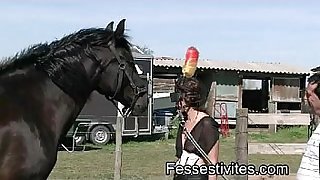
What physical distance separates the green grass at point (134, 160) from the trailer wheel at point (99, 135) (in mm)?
259

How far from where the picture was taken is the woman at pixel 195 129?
422 cm

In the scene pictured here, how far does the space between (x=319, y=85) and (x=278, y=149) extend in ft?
16.2

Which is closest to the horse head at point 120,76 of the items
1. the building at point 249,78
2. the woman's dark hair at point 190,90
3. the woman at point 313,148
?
the woman's dark hair at point 190,90

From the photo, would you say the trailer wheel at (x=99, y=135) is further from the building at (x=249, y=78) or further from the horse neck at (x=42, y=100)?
the horse neck at (x=42, y=100)

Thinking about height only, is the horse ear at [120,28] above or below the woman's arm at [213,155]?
above

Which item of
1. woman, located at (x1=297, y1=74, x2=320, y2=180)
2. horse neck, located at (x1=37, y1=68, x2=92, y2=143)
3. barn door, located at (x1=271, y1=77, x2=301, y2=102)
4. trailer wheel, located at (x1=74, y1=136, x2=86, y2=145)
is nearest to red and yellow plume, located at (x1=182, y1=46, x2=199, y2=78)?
horse neck, located at (x1=37, y1=68, x2=92, y2=143)

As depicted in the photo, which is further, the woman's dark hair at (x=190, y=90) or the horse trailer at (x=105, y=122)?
the horse trailer at (x=105, y=122)

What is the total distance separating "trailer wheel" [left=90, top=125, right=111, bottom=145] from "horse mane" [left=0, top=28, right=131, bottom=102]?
43.4 feet

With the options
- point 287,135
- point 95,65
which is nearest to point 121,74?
point 95,65

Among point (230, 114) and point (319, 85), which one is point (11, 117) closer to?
point (319, 85)

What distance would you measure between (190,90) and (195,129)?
0.94ft

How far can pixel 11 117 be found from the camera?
14.7ft

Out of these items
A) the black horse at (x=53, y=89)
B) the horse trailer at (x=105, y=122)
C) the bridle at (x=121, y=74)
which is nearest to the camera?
the black horse at (x=53, y=89)

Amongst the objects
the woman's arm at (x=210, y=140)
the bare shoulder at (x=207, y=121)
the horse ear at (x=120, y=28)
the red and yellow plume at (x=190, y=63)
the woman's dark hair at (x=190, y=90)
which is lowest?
the woman's arm at (x=210, y=140)
